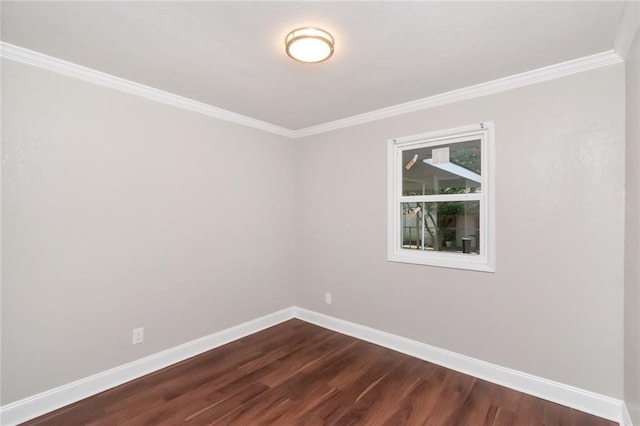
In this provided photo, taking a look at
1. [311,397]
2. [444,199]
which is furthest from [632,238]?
[311,397]

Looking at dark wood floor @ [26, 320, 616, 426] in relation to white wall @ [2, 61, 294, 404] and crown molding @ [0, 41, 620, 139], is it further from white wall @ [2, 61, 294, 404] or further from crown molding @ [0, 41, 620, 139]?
crown molding @ [0, 41, 620, 139]

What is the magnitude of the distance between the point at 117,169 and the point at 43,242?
0.73 meters

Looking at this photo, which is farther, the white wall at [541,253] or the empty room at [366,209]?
the white wall at [541,253]

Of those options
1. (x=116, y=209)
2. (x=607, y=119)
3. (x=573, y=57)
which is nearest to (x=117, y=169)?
(x=116, y=209)

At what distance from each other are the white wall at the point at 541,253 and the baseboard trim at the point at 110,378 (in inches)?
65.8

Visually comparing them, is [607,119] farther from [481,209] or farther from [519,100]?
[481,209]

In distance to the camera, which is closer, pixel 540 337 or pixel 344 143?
pixel 540 337

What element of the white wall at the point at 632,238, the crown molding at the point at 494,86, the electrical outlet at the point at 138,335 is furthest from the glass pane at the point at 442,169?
the electrical outlet at the point at 138,335

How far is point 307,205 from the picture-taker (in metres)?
3.94

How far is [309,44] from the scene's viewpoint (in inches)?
72.5

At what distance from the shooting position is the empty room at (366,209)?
1.84 metres

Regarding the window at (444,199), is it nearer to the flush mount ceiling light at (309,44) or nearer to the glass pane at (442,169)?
the glass pane at (442,169)

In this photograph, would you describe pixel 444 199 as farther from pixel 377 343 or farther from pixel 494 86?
pixel 377 343

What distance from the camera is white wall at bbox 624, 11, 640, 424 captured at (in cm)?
171
